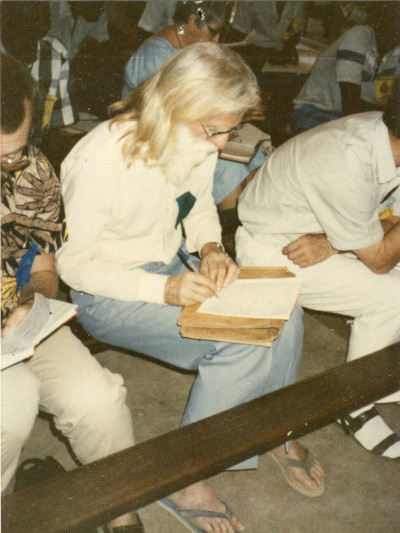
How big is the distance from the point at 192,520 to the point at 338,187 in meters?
1.26

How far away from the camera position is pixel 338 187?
1657 mm

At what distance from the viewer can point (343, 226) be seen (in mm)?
1731

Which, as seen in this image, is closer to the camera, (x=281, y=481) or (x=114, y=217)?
(x=114, y=217)

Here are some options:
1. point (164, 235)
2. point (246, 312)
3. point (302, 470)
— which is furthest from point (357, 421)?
point (164, 235)

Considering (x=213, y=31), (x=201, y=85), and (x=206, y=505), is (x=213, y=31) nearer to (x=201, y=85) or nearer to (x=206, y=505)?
(x=201, y=85)

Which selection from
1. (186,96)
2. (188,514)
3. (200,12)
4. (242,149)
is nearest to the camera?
(186,96)

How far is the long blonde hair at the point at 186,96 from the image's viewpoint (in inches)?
56.4

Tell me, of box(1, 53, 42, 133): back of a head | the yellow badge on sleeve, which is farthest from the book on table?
the yellow badge on sleeve

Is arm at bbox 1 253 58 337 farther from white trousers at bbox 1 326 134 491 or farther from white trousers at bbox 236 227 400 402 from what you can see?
white trousers at bbox 236 227 400 402

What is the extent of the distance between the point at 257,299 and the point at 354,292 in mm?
555

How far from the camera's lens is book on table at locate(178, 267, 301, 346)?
141 cm

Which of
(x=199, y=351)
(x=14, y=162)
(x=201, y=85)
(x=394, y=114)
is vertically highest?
(x=201, y=85)

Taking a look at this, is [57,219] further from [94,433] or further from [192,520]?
[192,520]

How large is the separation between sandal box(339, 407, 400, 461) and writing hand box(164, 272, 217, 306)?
0.93 meters
